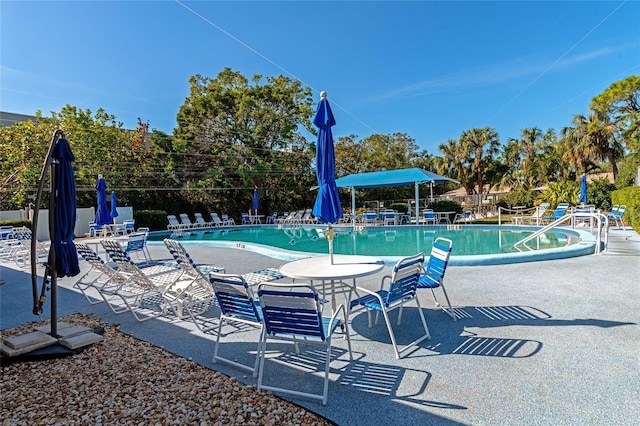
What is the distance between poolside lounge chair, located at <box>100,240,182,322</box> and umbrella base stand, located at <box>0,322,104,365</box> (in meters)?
0.59

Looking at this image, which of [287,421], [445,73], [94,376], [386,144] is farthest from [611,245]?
[386,144]

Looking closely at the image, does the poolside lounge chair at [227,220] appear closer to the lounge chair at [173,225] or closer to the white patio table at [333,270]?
the lounge chair at [173,225]

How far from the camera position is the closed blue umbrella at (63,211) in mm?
3510

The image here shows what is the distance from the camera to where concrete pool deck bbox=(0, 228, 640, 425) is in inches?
89.3

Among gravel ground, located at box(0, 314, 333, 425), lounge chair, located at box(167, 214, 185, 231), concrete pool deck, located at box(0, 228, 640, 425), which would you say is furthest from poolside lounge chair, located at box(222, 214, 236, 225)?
gravel ground, located at box(0, 314, 333, 425)

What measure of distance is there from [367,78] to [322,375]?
19040mm

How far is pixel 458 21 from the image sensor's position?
14.1m

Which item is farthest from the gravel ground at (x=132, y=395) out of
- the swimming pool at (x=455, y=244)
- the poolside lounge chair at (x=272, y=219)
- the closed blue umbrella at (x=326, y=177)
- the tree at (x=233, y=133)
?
the tree at (x=233, y=133)

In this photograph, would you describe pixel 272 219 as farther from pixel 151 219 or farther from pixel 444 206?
pixel 444 206

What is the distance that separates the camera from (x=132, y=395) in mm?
2576

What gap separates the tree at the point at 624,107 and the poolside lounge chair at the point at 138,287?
26.8 meters

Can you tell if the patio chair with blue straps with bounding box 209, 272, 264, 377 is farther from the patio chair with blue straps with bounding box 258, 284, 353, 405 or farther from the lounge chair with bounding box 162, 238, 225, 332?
the lounge chair with bounding box 162, 238, 225, 332

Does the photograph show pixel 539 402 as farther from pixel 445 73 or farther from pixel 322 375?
pixel 445 73

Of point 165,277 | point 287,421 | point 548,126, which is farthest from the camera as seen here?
point 548,126
